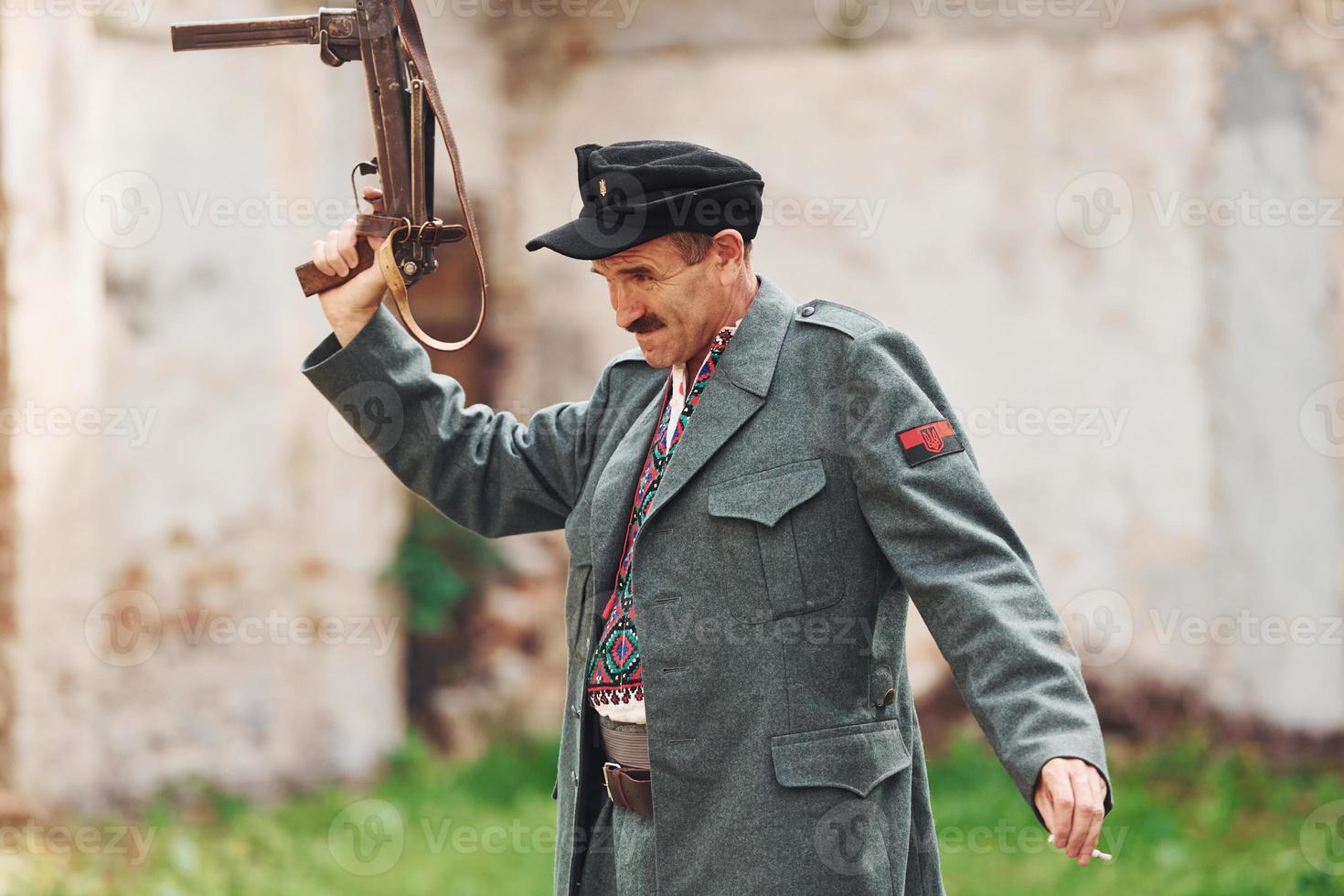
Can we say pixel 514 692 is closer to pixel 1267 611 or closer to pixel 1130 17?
pixel 1267 611

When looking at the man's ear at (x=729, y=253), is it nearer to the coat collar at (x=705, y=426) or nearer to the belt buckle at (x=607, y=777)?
the coat collar at (x=705, y=426)

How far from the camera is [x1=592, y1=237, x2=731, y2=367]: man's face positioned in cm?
240

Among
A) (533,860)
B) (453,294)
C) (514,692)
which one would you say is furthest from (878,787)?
(453,294)

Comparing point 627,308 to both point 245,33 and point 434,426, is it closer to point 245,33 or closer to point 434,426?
point 434,426

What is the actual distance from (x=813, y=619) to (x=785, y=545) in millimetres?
128

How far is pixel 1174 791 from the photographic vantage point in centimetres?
584

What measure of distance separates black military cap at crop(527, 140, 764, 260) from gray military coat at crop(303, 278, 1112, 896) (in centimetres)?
22

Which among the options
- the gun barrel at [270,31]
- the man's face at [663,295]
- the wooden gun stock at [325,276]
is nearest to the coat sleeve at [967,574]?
the man's face at [663,295]

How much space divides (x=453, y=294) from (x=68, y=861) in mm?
3188

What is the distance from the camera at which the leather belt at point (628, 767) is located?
238cm

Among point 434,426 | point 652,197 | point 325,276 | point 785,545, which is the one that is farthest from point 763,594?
point 325,276

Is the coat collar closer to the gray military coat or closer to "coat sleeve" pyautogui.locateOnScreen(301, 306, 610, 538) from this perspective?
the gray military coat

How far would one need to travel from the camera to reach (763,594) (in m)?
2.29

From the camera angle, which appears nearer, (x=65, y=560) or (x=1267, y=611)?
(x=65, y=560)
